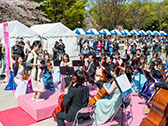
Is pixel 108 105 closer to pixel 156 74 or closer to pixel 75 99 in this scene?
pixel 75 99

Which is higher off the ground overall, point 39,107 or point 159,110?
point 159,110

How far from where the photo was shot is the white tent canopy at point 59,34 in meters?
15.7

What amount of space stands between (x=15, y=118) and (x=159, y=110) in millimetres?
4002

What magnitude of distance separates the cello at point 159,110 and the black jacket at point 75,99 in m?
1.39

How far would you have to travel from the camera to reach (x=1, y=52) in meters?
10.5

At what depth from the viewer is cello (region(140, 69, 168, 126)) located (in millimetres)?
3304

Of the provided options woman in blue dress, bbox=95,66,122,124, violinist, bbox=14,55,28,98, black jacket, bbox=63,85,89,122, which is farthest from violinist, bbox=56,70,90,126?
violinist, bbox=14,55,28,98

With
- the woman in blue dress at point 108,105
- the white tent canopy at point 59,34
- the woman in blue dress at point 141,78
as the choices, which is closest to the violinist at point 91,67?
the woman in blue dress at point 141,78

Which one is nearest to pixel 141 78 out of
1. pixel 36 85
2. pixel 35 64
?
→ pixel 36 85

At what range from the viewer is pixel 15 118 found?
5.12 metres

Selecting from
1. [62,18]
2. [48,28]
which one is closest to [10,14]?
[48,28]

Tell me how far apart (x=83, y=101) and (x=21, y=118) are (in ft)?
8.27

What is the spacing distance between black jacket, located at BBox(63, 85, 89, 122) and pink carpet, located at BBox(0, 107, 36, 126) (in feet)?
6.04

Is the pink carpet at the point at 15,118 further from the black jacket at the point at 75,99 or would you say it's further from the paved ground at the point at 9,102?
the black jacket at the point at 75,99
